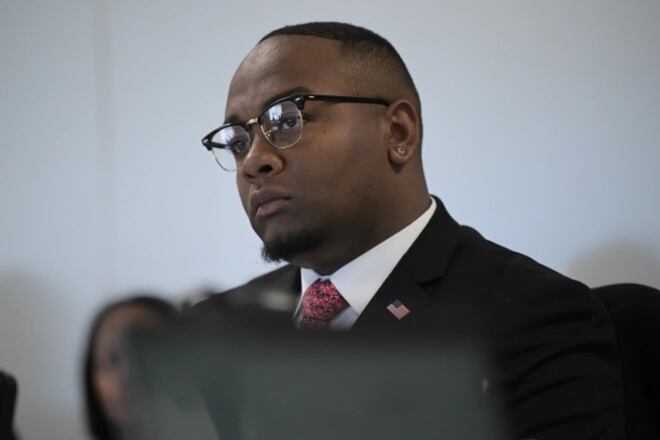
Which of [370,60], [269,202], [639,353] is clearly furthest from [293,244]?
[639,353]

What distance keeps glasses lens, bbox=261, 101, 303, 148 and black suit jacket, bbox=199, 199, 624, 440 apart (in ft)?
0.71

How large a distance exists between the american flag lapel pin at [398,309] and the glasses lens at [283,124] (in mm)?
269

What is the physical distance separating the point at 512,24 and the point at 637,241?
1.71 ft

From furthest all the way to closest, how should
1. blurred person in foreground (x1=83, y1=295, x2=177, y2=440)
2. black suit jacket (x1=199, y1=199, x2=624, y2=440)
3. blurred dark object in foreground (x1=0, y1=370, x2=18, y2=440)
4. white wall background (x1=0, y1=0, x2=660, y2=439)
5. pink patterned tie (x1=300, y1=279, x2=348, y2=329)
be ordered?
1. white wall background (x1=0, y1=0, x2=660, y2=439)
2. pink patterned tie (x1=300, y1=279, x2=348, y2=329)
3. black suit jacket (x1=199, y1=199, x2=624, y2=440)
4. blurred dark object in foreground (x1=0, y1=370, x2=18, y2=440)
5. blurred person in foreground (x1=83, y1=295, x2=177, y2=440)

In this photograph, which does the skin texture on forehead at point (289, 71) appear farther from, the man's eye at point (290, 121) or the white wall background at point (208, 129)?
the white wall background at point (208, 129)

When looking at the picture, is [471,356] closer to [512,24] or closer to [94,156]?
[512,24]

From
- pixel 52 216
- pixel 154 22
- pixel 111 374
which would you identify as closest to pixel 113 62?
pixel 154 22

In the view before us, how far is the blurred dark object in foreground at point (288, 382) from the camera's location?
315 mm

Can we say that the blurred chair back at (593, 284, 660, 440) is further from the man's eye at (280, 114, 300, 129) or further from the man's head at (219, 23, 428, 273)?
the man's eye at (280, 114, 300, 129)

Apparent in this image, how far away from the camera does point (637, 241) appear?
1.46 meters

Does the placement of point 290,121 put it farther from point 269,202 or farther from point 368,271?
point 368,271

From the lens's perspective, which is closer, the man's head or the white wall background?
the man's head

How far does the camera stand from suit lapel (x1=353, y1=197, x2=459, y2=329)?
1.04m

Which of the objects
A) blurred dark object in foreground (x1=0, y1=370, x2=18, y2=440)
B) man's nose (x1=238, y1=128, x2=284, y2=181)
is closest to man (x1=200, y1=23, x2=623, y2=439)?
man's nose (x1=238, y1=128, x2=284, y2=181)
